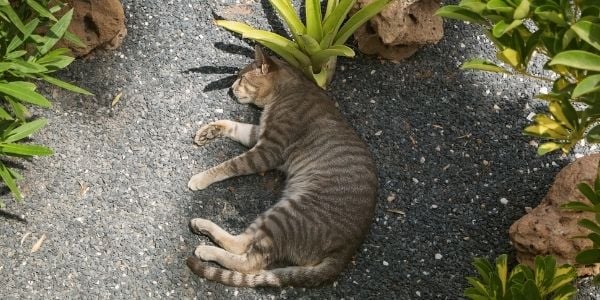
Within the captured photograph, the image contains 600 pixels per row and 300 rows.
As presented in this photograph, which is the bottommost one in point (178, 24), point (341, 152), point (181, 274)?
point (181, 274)

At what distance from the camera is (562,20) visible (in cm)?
193

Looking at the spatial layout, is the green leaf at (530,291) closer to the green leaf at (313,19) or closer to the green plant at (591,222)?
the green plant at (591,222)

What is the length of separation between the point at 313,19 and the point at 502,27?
1.94m

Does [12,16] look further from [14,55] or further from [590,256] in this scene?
[590,256]

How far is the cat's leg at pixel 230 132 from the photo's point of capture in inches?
147

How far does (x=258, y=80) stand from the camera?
3.88 metres

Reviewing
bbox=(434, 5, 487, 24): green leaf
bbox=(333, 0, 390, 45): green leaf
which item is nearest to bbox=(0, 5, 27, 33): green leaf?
bbox=(333, 0, 390, 45): green leaf

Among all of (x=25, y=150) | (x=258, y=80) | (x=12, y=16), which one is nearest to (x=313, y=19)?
(x=258, y=80)

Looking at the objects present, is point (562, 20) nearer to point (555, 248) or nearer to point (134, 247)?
point (555, 248)

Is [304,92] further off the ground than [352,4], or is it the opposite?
[352,4]

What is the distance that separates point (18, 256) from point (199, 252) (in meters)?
0.86

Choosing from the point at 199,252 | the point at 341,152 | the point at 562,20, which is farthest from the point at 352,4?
the point at 562,20

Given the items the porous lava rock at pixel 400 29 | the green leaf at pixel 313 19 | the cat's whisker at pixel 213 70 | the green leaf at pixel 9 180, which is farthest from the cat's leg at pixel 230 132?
the green leaf at pixel 9 180

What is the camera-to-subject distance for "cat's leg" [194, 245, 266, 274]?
3268mm
